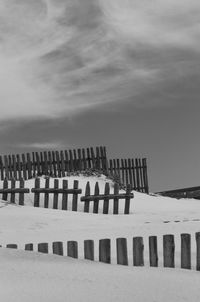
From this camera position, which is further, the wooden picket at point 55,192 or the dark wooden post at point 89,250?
the wooden picket at point 55,192

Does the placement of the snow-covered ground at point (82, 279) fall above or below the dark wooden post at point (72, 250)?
below

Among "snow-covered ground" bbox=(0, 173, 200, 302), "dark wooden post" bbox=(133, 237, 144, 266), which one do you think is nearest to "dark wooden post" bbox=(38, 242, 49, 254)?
"snow-covered ground" bbox=(0, 173, 200, 302)

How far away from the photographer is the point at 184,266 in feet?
25.6

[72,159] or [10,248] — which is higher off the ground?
[72,159]

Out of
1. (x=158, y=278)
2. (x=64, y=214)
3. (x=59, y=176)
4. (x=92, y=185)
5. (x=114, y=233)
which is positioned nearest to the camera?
(x=158, y=278)

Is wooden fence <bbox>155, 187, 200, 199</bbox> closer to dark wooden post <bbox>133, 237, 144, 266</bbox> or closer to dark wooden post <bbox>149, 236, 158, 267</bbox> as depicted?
dark wooden post <bbox>149, 236, 158, 267</bbox>

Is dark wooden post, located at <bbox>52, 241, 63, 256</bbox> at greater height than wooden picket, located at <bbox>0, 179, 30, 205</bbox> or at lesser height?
lesser

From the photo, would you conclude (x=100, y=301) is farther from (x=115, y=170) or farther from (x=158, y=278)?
(x=115, y=170)

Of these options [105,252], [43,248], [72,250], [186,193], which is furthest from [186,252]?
[186,193]

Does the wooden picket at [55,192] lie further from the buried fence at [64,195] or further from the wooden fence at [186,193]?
the wooden fence at [186,193]

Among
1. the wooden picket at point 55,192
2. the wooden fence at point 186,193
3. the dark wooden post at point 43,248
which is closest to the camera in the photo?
the dark wooden post at point 43,248

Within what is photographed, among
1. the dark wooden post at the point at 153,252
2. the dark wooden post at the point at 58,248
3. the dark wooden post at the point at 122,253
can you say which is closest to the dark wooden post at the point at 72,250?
the dark wooden post at the point at 58,248

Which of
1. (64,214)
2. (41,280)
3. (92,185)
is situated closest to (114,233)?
(64,214)

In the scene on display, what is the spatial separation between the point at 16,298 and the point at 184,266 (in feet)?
10.6
